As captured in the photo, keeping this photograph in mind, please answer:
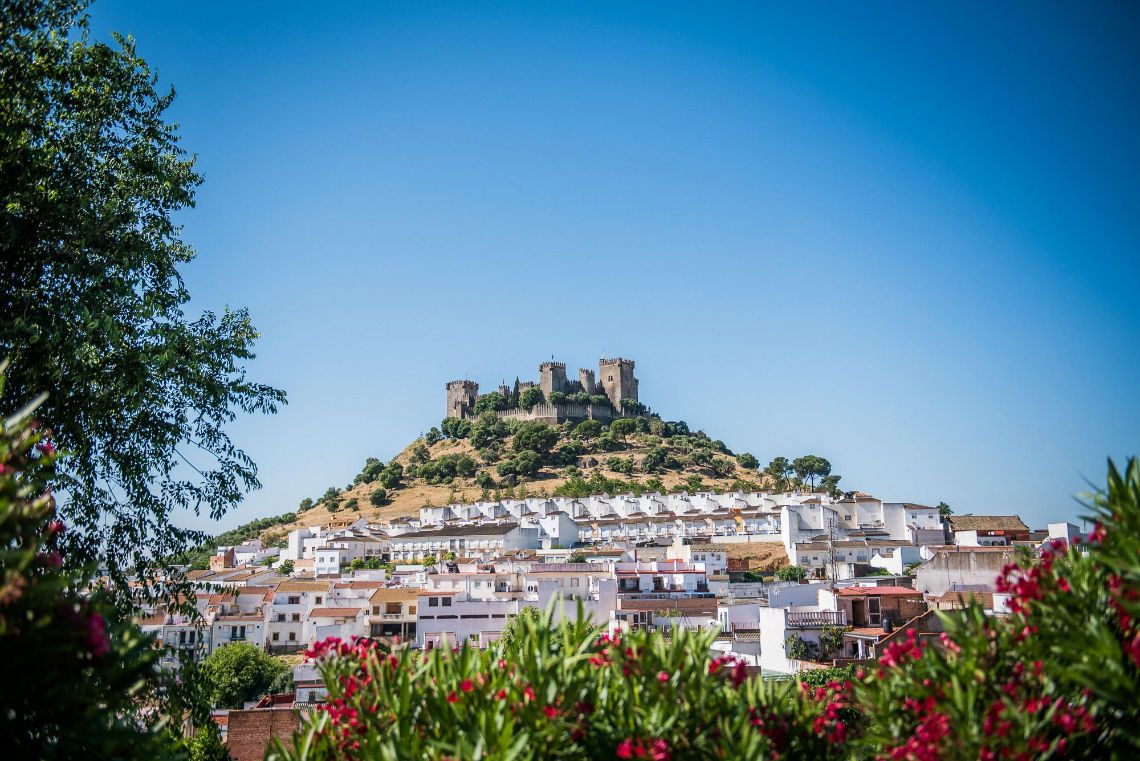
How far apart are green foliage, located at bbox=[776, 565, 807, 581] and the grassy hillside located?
107 feet

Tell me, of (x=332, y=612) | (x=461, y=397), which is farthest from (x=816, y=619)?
(x=461, y=397)

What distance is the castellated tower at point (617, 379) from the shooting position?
129 meters

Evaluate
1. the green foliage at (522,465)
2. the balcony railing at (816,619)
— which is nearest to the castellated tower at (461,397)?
the green foliage at (522,465)

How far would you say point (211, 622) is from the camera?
137ft

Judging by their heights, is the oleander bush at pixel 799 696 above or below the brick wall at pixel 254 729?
above

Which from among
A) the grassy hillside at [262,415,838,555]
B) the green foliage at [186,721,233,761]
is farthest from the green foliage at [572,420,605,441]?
the green foliage at [186,721,233,761]

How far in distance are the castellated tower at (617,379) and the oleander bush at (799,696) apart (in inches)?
4838

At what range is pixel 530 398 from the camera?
12350 cm

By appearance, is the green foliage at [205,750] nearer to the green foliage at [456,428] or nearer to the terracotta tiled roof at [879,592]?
the terracotta tiled roof at [879,592]

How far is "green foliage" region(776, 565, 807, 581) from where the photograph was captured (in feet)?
176

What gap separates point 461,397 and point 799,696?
4966 inches

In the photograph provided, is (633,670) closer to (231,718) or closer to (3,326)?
(3,326)

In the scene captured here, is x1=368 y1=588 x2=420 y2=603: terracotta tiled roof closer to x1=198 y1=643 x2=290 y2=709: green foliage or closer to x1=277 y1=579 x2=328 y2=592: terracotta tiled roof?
x1=277 y1=579 x2=328 y2=592: terracotta tiled roof

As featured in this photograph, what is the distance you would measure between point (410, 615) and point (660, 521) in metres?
37.7
